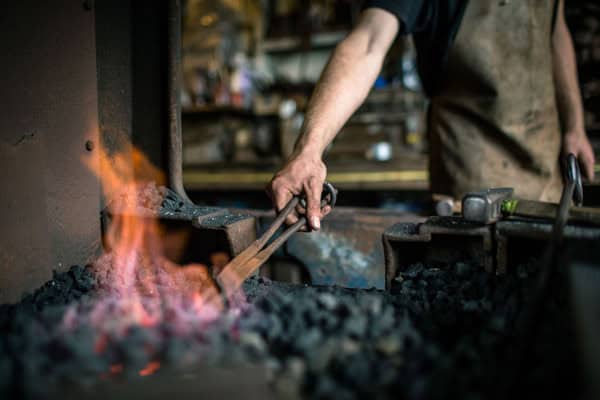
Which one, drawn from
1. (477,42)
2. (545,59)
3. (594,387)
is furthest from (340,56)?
(594,387)

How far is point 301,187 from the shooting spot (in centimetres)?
138

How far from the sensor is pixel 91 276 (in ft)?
4.40

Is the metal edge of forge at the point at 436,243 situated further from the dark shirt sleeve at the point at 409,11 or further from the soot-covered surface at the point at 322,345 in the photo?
the dark shirt sleeve at the point at 409,11

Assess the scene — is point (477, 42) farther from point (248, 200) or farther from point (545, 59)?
point (248, 200)

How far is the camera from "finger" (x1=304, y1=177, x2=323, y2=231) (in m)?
1.36

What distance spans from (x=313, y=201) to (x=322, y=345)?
63 cm

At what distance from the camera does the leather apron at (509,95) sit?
195 cm

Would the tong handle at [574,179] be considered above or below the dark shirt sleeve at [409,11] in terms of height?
below

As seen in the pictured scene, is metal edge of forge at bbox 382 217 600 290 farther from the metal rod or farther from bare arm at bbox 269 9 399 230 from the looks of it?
the metal rod

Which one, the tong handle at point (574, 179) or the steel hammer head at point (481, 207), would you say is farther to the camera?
the tong handle at point (574, 179)

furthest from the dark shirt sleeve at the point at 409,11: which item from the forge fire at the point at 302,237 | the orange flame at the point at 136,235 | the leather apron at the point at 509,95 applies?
the orange flame at the point at 136,235

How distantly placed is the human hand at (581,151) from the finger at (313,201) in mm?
1202

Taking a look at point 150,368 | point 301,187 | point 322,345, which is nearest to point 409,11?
point 301,187

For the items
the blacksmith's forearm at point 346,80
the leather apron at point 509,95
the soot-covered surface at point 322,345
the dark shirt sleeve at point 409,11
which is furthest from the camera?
the leather apron at point 509,95
